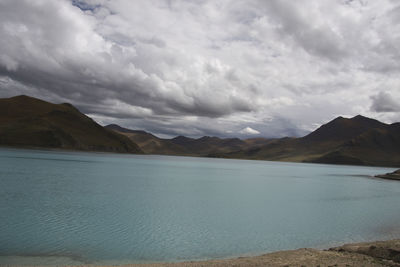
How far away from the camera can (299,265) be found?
1603cm

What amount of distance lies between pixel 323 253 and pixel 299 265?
3.86 m

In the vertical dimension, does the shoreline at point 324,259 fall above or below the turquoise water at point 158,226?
above

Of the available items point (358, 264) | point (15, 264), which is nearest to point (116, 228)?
point (15, 264)

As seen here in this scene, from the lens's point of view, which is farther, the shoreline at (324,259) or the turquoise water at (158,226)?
the turquoise water at (158,226)

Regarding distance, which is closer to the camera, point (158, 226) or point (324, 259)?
point (324, 259)

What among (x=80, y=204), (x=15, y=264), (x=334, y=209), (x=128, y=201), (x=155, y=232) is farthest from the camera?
(x=334, y=209)

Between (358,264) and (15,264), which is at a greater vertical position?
(358,264)

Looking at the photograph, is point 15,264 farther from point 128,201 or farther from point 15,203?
point 128,201

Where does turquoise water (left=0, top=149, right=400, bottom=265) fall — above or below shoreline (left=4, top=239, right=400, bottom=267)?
below

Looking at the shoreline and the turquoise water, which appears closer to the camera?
the shoreline

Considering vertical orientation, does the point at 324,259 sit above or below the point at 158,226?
above

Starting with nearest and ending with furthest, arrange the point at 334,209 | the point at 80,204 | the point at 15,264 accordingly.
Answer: the point at 15,264 < the point at 80,204 < the point at 334,209

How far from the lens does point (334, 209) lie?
41.2m

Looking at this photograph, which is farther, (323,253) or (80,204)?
(80,204)
